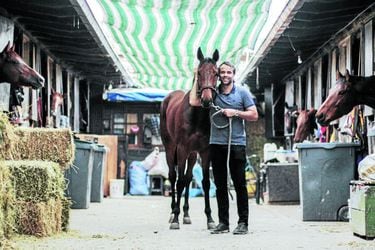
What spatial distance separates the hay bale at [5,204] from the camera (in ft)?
18.5

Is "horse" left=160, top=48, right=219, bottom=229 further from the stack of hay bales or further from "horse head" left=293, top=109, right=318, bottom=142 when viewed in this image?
"horse head" left=293, top=109, right=318, bottom=142

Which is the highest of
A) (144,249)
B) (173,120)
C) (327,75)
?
(327,75)

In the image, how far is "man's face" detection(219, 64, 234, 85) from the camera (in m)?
7.73

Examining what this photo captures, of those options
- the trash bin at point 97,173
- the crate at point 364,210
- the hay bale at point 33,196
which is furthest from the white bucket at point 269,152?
the hay bale at point 33,196

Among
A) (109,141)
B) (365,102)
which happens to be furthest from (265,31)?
(109,141)

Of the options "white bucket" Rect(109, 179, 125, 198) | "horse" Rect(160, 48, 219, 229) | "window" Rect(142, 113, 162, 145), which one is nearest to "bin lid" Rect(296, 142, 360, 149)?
"horse" Rect(160, 48, 219, 229)

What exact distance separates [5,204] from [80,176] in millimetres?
6122

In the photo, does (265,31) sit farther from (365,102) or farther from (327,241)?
(327,241)

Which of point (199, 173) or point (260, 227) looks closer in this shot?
point (260, 227)

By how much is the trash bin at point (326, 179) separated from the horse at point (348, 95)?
0.61 metres

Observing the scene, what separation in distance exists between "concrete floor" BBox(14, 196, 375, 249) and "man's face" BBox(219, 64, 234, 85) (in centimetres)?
150

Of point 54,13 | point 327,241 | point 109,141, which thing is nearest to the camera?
point 327,241

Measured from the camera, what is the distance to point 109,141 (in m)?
17.7

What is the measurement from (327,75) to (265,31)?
7.18 feet
